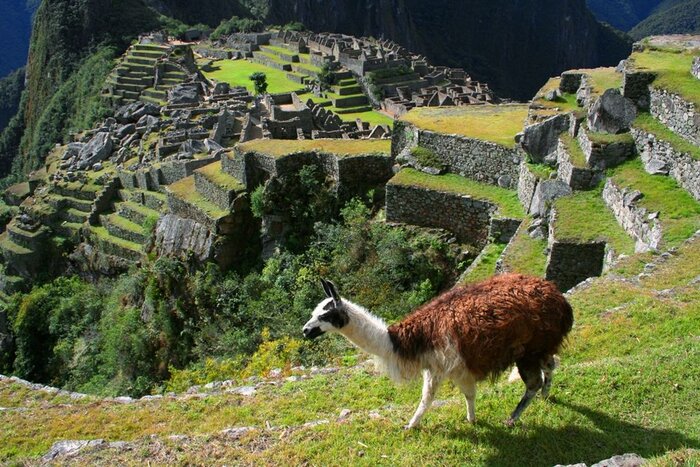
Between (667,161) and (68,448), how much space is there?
873 cm

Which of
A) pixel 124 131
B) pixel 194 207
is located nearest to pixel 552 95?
pixel 194 207

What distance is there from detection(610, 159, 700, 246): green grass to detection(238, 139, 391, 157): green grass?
5633 millimetres

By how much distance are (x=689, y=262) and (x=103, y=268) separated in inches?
723

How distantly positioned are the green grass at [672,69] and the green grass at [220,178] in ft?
30.0

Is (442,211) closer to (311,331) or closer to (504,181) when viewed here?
(504,181)

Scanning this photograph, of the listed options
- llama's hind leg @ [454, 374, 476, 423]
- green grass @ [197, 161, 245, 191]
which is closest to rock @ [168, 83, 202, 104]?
green grass @ [197, 161, 245, 191]

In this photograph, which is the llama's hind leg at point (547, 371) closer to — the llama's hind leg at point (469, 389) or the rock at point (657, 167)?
the llama's hind leg at point (469, 389)

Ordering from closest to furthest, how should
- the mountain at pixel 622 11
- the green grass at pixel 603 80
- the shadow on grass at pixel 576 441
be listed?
the shadow on grass at pixel 576 441 → the green grass at pixel 603 80 → the mountain at pixel 622 11

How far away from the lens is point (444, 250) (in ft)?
37.4

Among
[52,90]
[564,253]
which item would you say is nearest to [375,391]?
[564,253]

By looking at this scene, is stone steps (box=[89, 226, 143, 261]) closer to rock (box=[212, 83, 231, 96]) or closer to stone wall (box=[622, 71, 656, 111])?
stone wall (box=[622, 71, 656, 111])

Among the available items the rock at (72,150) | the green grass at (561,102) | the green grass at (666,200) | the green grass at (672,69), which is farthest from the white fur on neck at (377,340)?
the rock at (72,150)

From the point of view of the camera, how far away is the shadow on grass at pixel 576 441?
4.30 m

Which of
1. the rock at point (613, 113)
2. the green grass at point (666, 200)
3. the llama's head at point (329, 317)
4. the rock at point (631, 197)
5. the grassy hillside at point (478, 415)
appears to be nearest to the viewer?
the grassy hillside at point (478, 415)
